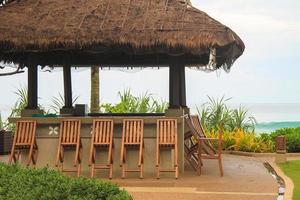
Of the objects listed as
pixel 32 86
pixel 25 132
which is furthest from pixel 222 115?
pixel 25 132

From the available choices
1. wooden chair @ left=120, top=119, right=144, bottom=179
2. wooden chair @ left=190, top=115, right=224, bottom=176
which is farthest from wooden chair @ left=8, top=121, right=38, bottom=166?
wooden chair @ left=190, top=115, right=224, bottom=176

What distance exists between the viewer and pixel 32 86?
37.0 feet

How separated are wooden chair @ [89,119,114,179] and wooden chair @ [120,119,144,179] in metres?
0.22

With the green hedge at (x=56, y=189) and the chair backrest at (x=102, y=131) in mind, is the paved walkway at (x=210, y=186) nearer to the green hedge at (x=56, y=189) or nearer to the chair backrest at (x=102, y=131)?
the chair backrest at (x=102, y=131)

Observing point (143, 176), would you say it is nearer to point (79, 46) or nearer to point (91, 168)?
point (91, 168)

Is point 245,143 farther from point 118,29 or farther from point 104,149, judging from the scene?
point 118,29

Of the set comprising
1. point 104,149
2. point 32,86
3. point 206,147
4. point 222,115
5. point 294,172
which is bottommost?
point 294,172

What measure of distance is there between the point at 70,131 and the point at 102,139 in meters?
0.64

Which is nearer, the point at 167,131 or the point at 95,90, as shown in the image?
the point at 167,131

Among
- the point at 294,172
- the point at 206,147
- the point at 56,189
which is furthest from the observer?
the point at 206,147

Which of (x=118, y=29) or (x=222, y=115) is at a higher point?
(x=118, y=29)

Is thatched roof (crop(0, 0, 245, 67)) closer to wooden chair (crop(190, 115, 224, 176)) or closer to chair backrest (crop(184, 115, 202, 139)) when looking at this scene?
chair backrest (crop(184, 115, 202, 139))

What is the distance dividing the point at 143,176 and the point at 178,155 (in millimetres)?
851

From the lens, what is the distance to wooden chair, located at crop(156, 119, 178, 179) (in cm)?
1018
